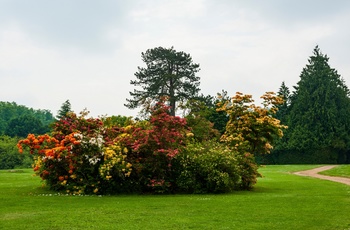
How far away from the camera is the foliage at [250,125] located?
22.9 m

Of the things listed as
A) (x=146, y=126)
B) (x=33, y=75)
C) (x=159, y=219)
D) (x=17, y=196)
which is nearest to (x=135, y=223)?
(x=159, y=219)

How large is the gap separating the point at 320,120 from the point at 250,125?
48175 mm

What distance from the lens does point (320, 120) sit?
221 ft

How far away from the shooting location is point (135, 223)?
10.4 metres

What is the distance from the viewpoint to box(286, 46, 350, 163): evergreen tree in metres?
65.2

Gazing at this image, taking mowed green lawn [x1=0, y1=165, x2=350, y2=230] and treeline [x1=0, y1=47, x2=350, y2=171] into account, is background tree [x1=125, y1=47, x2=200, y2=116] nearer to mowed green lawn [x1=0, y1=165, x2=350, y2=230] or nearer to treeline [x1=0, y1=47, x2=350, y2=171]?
treeline [x1=0, y1=47, x2=350, y2=171]

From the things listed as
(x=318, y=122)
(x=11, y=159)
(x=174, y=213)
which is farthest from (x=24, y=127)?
(x=174, y=213)

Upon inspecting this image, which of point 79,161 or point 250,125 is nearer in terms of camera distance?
point 79,161

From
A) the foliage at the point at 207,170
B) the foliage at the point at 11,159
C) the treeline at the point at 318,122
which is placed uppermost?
the treeline at the point at 318,122

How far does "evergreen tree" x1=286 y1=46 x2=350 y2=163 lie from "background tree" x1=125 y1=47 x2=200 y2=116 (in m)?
18.1

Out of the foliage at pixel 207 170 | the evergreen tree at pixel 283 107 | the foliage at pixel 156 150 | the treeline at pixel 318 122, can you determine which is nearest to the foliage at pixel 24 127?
the treeline at pixel 318 122

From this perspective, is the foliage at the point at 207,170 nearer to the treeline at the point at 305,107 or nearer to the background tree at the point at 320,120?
the treeline at the point at 305,107

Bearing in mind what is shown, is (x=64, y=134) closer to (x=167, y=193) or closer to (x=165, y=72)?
(x=167, y=193)

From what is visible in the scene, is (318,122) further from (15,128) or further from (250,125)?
(15,128)
